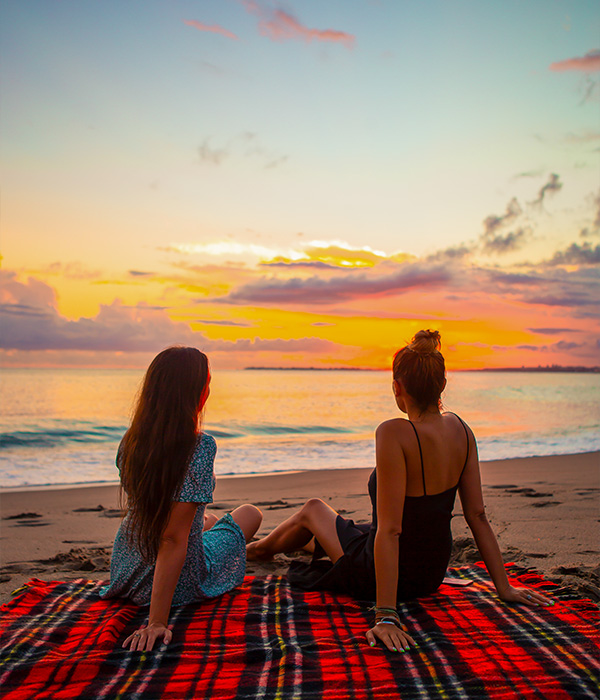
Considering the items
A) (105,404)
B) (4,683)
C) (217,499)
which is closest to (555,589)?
(4,683)

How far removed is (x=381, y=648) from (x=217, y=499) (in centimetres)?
504

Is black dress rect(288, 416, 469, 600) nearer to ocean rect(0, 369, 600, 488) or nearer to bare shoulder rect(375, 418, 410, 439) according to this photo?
bare shoulder rect(375, 418, 410, 439)

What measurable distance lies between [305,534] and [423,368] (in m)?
1.71

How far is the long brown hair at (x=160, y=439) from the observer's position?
9.55ft

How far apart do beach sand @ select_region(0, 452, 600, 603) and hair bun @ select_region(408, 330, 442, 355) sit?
194 cm

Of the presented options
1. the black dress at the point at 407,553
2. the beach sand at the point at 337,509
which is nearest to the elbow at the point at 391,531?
the black dress at the point at 407,553

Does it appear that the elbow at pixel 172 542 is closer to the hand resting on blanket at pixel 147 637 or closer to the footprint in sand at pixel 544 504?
the hand resting on blanket at pixel 147 637

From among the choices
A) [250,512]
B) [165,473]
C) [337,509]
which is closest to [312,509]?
[250,512]

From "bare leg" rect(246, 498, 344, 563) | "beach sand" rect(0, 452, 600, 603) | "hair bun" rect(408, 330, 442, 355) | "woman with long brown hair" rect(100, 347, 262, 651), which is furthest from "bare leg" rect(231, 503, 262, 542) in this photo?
"hair bun" rect(408, 330, 442, 355)

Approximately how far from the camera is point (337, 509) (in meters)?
6.70

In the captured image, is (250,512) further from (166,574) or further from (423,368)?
(423,368)

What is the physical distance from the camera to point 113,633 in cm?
287

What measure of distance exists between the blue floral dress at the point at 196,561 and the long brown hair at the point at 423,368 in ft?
3.70

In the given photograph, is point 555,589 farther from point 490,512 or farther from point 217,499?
point 217,499
